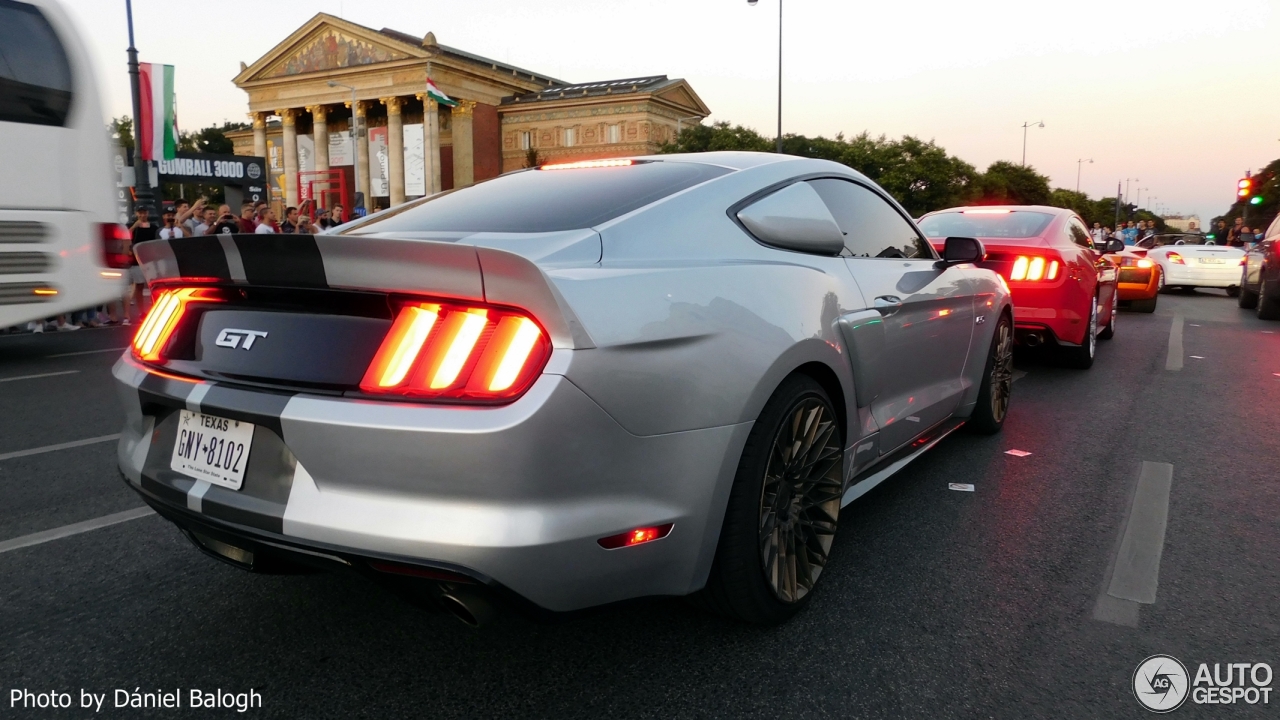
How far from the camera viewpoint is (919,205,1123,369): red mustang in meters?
7.04

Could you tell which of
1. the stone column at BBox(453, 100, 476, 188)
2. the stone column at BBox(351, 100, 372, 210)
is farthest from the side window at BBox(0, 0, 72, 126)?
the stone column at BBox(351, 100, 372, 210)

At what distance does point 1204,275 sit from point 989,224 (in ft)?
47.5

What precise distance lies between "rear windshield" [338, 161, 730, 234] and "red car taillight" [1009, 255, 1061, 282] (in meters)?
4.91

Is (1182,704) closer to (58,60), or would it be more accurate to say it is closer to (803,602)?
(803,602)

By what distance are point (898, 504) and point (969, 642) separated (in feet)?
4.38

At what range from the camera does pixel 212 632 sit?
2.63 metres

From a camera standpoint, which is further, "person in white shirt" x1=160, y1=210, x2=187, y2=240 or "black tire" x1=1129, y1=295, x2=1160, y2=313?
"black tire" x1=1129, y1=295, x2=1160, y2=313

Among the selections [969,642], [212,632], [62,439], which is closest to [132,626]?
[212,632]

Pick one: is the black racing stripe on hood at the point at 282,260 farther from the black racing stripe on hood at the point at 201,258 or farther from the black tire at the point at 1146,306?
the black tire at the point at 1146,306

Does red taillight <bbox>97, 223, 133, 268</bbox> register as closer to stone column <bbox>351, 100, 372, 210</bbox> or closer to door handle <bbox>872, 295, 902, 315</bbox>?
door handle <bbox>872, 295, 902, 315</bbox>

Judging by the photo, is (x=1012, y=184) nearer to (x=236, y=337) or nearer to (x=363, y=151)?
(x=363, y=151)

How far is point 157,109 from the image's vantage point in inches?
745

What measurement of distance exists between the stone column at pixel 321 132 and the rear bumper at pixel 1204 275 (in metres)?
68.9

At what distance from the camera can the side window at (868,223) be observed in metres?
3.37
